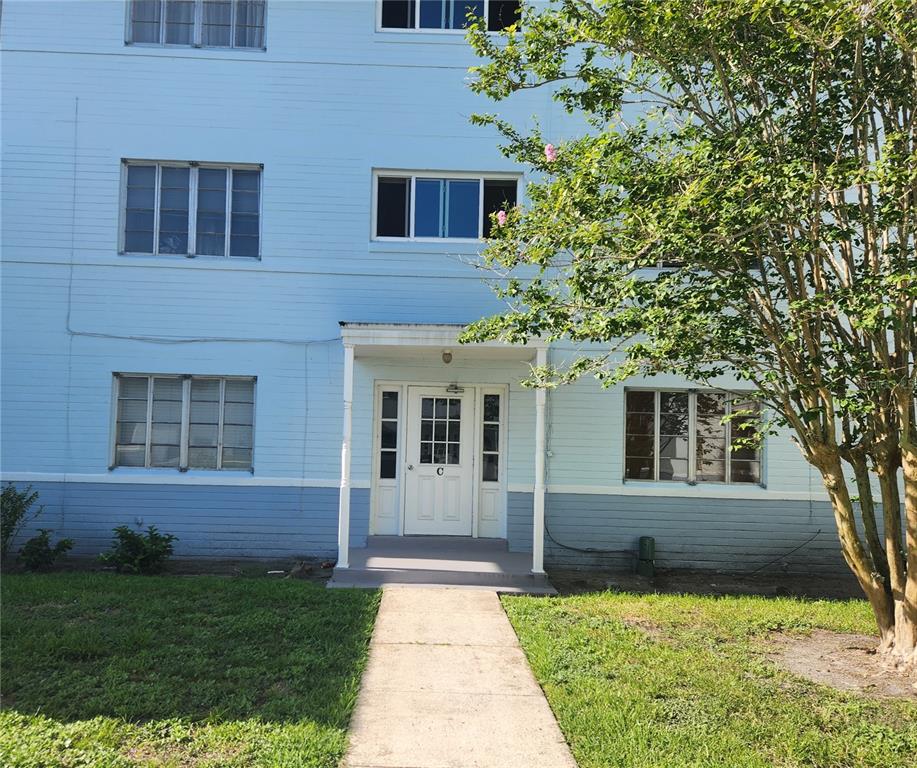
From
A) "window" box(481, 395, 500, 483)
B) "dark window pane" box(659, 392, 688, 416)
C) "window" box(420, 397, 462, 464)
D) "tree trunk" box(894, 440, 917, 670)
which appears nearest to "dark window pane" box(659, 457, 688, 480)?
"dark window pane" box(659, 392, 688, 416)

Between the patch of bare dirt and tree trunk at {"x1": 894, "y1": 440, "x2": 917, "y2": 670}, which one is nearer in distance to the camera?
the patch of bare dirt

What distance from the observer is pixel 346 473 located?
27.6 feet

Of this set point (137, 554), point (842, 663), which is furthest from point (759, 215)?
point (137, 554)

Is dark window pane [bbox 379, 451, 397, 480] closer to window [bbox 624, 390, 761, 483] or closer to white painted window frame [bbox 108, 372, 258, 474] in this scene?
white painted window frame [bbox 108, 372, 258, 474]

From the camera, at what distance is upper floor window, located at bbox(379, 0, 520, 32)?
9.73m

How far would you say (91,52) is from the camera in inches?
375

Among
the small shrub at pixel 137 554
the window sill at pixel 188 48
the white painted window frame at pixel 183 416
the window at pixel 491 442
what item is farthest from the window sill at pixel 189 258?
the window at pixel 491 442

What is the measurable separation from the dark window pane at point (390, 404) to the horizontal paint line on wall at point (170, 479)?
1033 mm

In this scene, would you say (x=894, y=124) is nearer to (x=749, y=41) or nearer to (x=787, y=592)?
(x=749, y=41)

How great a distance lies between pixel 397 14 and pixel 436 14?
1.77 ft

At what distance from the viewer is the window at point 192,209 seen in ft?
31.5

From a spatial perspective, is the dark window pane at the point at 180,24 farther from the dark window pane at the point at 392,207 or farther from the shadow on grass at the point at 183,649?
the shadow on grass at the point at 183,649

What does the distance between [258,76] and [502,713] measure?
855 centimetres

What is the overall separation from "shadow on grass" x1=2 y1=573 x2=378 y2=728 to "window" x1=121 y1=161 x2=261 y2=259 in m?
4.46
